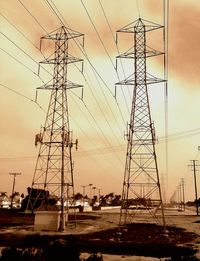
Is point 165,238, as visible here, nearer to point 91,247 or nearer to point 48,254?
point 91,247

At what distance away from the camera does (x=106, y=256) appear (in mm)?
17766

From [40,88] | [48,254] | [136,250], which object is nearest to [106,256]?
[136,250]

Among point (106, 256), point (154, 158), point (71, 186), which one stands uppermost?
point (154, 158)

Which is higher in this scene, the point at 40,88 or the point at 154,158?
the point at 40,88

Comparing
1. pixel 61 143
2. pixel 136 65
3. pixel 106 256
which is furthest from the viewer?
pixel 136 65

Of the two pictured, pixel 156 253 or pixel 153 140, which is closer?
pixel 156 253

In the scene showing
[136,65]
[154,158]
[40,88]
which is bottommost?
[154,158]

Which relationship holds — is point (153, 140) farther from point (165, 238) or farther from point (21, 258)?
point (21, 258)

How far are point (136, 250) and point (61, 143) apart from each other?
1402cm

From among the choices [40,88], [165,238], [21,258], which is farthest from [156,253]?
[40,88]

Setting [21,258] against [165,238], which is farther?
[165,238]

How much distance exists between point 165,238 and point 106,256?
917 centimetres

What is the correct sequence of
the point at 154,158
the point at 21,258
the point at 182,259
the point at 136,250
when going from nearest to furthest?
the point at 182,259, the point at 21,258, the point at 136,250, the point at 154,158

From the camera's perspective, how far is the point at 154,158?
96.4ft
